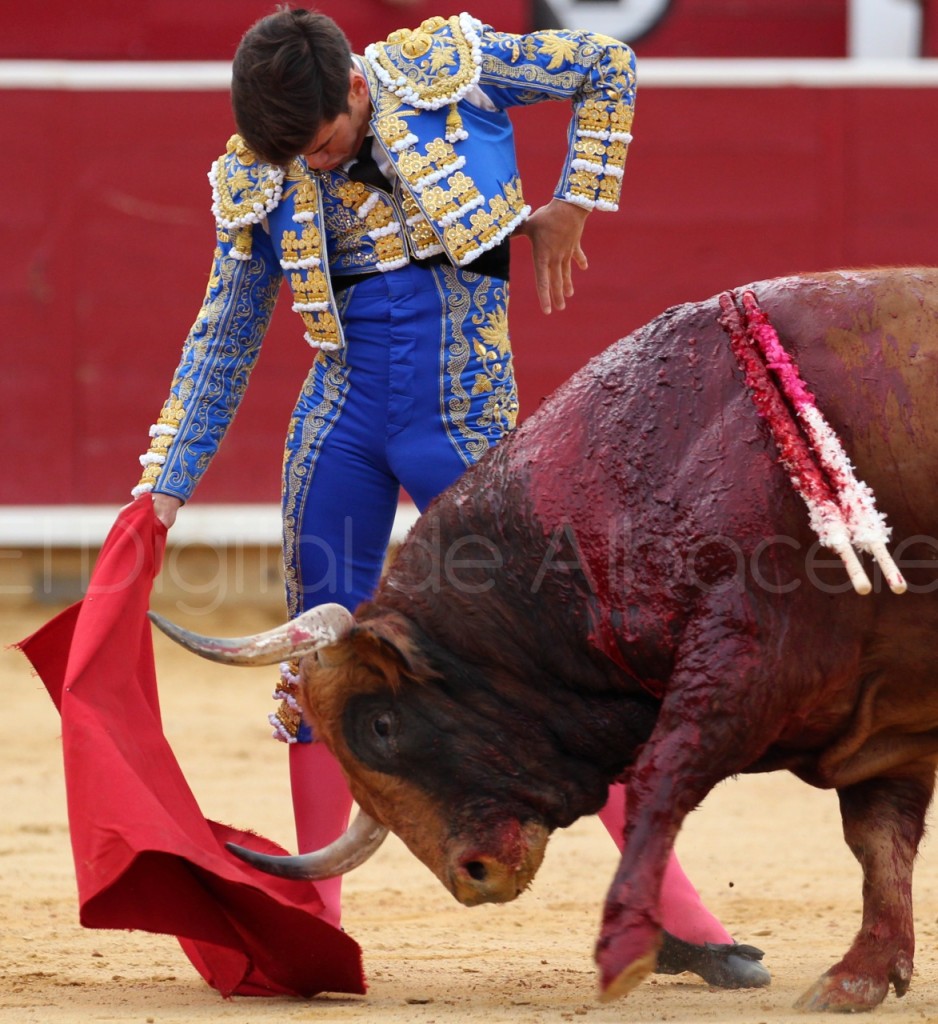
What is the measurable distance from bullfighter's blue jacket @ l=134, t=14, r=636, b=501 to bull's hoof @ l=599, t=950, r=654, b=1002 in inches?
47.1

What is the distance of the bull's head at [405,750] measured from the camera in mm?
2994

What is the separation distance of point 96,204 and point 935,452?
5.74m

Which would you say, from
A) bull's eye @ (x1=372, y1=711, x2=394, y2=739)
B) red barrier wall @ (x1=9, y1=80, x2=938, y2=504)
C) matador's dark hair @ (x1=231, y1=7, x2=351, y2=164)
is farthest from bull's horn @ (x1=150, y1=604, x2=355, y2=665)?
red barrier wall @ (x1=9, y1=80, x2=938, y2=504)

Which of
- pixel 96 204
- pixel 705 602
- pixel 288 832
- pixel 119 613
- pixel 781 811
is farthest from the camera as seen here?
pixel 96 204

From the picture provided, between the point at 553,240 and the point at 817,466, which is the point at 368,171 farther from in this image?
the point at 817,466

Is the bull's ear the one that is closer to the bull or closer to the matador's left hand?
the bull

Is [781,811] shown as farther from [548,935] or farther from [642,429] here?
[642,429]

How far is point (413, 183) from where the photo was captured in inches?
124

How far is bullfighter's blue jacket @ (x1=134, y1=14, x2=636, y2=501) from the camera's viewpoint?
3172 mm

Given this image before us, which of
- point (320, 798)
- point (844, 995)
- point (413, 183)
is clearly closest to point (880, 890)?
point (844, 995)

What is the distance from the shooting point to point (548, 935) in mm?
3832

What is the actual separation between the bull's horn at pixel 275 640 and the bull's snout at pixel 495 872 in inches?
16.3

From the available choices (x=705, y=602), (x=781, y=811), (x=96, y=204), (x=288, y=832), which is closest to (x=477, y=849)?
(x=705, y=602)

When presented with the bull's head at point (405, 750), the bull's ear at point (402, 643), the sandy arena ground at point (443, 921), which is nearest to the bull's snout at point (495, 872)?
the bull's head at point (405, 750)
